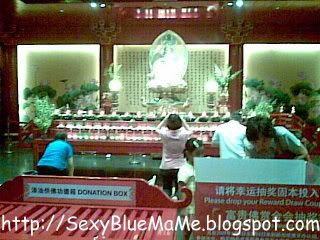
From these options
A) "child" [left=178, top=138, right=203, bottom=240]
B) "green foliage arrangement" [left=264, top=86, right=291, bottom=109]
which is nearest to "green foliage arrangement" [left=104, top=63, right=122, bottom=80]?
"green foliage arrangement" [left=264, top=86, right=291, bottom=109]

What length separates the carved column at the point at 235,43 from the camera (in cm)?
994

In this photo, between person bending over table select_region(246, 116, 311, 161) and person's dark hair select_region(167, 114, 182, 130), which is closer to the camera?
person bending over table select_region(246, 116, 311, 161)

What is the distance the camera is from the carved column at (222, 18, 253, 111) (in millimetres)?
9938

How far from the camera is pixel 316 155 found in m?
8.28

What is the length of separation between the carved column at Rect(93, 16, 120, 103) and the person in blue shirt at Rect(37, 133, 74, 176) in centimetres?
600

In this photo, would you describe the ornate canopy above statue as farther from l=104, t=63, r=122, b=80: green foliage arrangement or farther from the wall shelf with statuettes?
the wall shelf with statuettes

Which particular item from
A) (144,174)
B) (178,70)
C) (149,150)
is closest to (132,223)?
(149,150)

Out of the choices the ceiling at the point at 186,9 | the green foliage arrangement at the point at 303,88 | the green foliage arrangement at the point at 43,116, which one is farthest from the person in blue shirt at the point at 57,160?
the green foliage arrangement at the point at 303,88

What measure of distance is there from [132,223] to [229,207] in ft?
1.14

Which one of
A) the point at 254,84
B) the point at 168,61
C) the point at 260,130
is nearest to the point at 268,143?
the point at 260,130

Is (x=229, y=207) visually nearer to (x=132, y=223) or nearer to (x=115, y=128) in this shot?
(x=132, y=223)

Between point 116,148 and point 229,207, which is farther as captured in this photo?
point 116,148

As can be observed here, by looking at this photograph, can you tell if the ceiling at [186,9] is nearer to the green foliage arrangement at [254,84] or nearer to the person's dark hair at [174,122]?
the green foliage arrangement at [254,84]

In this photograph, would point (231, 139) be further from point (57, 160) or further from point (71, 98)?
point (71, 98)
